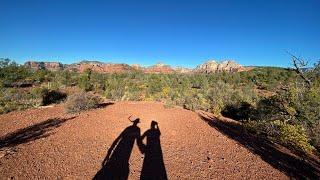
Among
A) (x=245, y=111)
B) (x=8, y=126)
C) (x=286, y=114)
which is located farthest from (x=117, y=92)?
(x=286, y=114)

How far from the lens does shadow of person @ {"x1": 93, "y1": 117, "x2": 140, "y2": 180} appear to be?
616 cm

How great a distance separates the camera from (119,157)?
752 cm

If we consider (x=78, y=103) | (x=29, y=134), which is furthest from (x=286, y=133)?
(x=78, y=103)

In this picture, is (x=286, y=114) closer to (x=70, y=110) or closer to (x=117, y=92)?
(x=70, y=110)

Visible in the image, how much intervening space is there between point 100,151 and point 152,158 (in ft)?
5.22

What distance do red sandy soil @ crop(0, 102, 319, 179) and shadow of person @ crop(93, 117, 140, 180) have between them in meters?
0.17

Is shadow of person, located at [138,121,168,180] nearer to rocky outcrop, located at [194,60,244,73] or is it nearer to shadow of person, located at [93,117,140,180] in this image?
shadow of person, located at [93,117,140,180]

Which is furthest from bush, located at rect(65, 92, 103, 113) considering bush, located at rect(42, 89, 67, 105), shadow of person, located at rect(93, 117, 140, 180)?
bush, located at rect(42, 89, 67, 105)

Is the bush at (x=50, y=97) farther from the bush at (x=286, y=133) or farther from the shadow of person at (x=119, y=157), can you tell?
the bush at (x=286, y=133)

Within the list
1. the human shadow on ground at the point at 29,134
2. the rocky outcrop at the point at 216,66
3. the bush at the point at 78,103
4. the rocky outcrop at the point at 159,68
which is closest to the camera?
the human shadow on ground at the point at 29,134

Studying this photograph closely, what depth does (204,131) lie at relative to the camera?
11.3 metres

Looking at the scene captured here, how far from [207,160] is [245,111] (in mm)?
13040

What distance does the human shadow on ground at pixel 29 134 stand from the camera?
8547 millimetres

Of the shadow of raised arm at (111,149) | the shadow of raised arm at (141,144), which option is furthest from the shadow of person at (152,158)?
the shadow of raised arm at (111,149)
